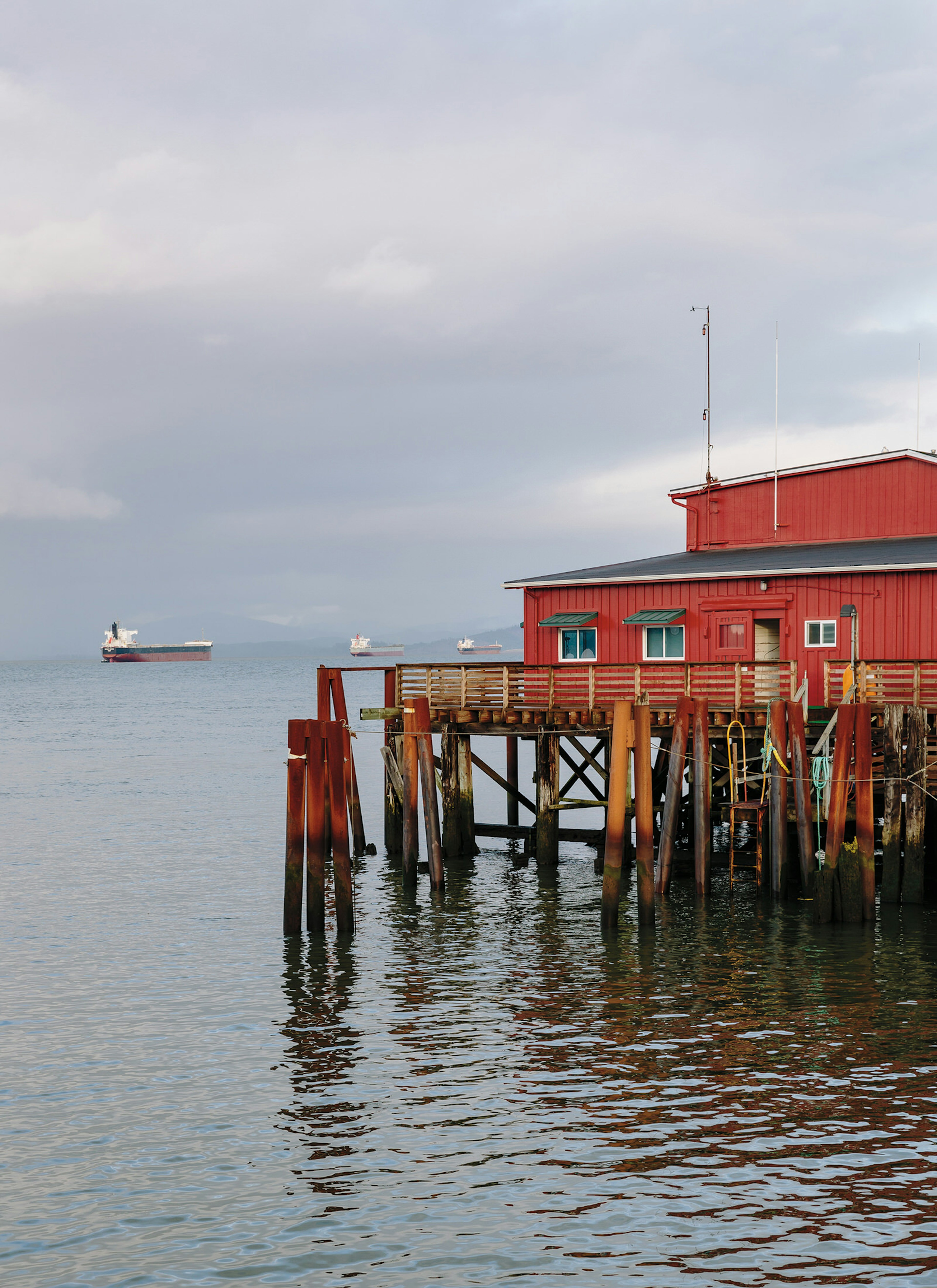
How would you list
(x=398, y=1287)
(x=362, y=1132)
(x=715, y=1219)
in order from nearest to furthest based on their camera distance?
(x=398, y=1287)
(x=715, y=1219)
(x=362, y=1132)

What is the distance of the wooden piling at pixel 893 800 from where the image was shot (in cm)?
2419

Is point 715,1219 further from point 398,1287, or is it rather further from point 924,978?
point 924,978

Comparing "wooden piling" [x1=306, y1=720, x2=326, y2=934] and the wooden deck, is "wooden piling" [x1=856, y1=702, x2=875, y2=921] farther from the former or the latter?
"wooden piling" [x1=306, y1=720, x2=326, y2=934]

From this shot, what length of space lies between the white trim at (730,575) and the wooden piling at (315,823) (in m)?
11.2

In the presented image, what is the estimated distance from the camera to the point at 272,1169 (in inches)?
516

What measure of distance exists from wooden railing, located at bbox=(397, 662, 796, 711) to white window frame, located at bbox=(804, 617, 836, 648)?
0.87m

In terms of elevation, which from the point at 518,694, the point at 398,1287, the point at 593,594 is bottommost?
the point at 398,1287

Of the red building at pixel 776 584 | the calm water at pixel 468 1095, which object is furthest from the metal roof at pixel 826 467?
the calm water at pixel 468 1095

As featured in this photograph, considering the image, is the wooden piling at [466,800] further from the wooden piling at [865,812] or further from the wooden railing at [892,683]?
the wooden piling at [865,812]

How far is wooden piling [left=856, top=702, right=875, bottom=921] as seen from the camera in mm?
23078

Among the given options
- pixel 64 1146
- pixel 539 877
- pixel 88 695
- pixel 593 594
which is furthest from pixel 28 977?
pixel 88 695

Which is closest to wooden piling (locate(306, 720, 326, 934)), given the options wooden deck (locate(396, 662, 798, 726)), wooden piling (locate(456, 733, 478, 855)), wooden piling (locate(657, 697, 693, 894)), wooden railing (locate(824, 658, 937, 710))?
wooden deck (locate(396, 662, 798, 726))

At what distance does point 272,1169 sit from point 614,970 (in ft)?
29.3

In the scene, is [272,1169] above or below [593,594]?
below
